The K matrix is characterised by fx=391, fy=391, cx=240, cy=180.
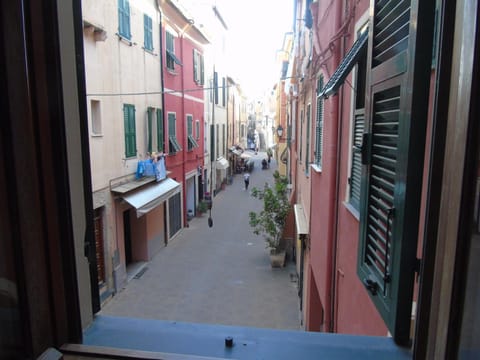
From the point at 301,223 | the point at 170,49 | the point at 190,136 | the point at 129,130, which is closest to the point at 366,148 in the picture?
the point at 301,223

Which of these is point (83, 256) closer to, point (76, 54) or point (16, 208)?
point (16, 208)

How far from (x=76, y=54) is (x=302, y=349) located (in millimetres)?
1384

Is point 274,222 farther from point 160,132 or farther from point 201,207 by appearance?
point 201,207

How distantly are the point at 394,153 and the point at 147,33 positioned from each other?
39.0ft

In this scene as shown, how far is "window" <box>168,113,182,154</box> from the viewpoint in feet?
47.3

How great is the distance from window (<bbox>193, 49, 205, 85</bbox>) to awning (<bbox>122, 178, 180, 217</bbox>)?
6.71 meters

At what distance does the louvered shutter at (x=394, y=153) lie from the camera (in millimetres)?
1362

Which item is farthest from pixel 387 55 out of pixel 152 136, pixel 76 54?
pixel 152 136

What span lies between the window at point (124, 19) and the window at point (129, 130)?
1.87 meters

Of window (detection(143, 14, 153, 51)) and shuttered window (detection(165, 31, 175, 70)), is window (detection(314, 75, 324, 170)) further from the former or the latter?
shuttered window (detection(165, 31, 175, 70))

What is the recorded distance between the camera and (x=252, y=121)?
229ft

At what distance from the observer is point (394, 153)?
159 centimetres

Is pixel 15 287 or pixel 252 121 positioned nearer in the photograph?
pixel 15 287

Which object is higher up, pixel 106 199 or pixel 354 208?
pixel 354 208
